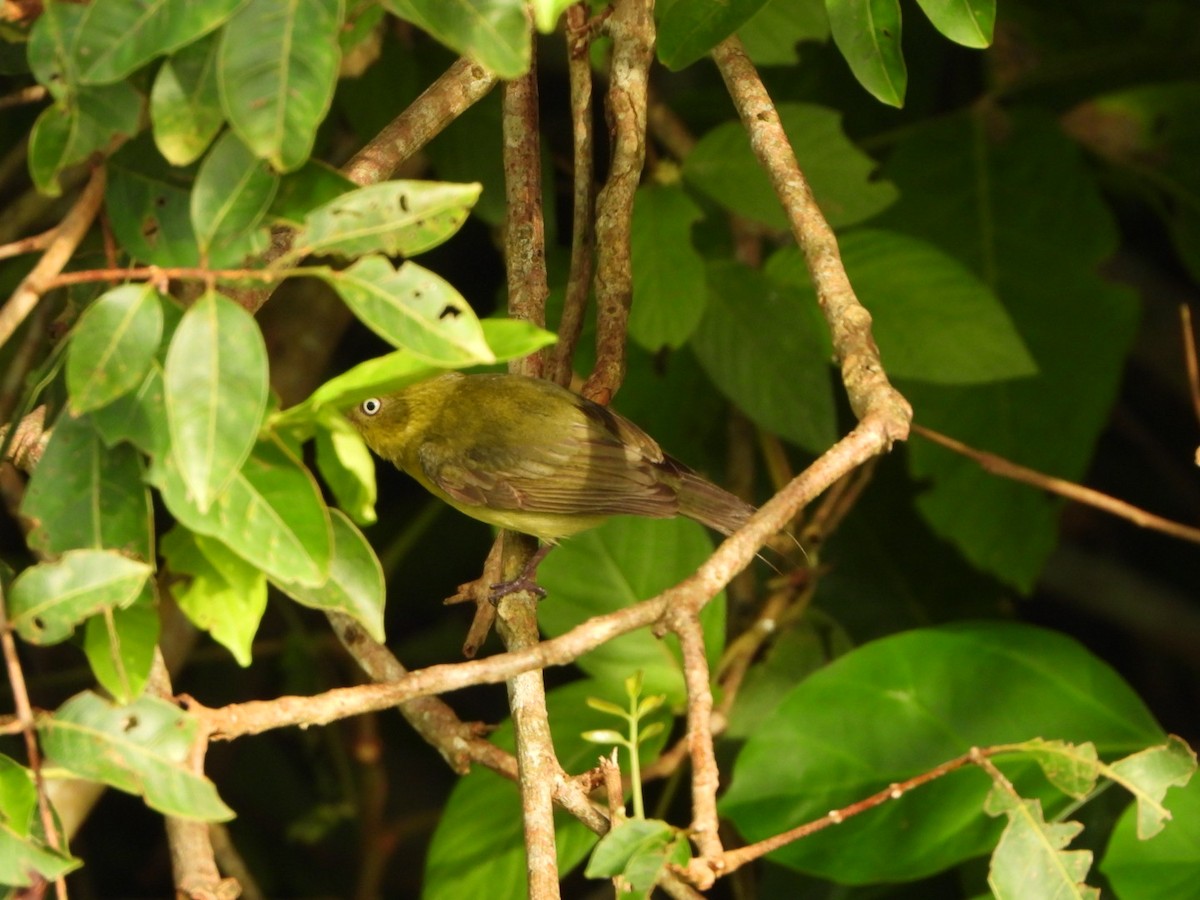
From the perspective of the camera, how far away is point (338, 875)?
14.7 ft

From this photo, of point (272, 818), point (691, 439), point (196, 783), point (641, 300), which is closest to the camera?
point (196, 783)

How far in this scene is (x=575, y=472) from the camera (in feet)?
9.96

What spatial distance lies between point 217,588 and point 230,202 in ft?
1.47

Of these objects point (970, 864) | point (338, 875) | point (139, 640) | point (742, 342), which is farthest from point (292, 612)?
point (139, 640)

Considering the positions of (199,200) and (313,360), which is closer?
(199,200)

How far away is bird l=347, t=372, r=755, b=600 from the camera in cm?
294

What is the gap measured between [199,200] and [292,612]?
2585 mm

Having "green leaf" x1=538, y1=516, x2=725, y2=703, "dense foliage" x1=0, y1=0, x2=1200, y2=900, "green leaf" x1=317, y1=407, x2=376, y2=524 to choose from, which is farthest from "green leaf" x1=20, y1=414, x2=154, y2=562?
"green leaf" x1=538, y1=516, x2=725, y2=703

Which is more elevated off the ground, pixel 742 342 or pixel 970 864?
pixel 742 342

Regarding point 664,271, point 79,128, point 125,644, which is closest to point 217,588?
point 125,644

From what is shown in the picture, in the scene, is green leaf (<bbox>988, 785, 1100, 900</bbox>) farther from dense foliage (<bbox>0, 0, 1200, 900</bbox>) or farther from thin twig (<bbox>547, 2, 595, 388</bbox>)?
thin twig (<bbox>547, 2, 595, 388</bbox>)

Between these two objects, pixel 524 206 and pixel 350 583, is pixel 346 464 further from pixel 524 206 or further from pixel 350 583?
pixel 524 206

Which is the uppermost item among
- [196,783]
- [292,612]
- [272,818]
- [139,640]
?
[139,640]

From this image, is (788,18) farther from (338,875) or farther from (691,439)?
(338,875)
